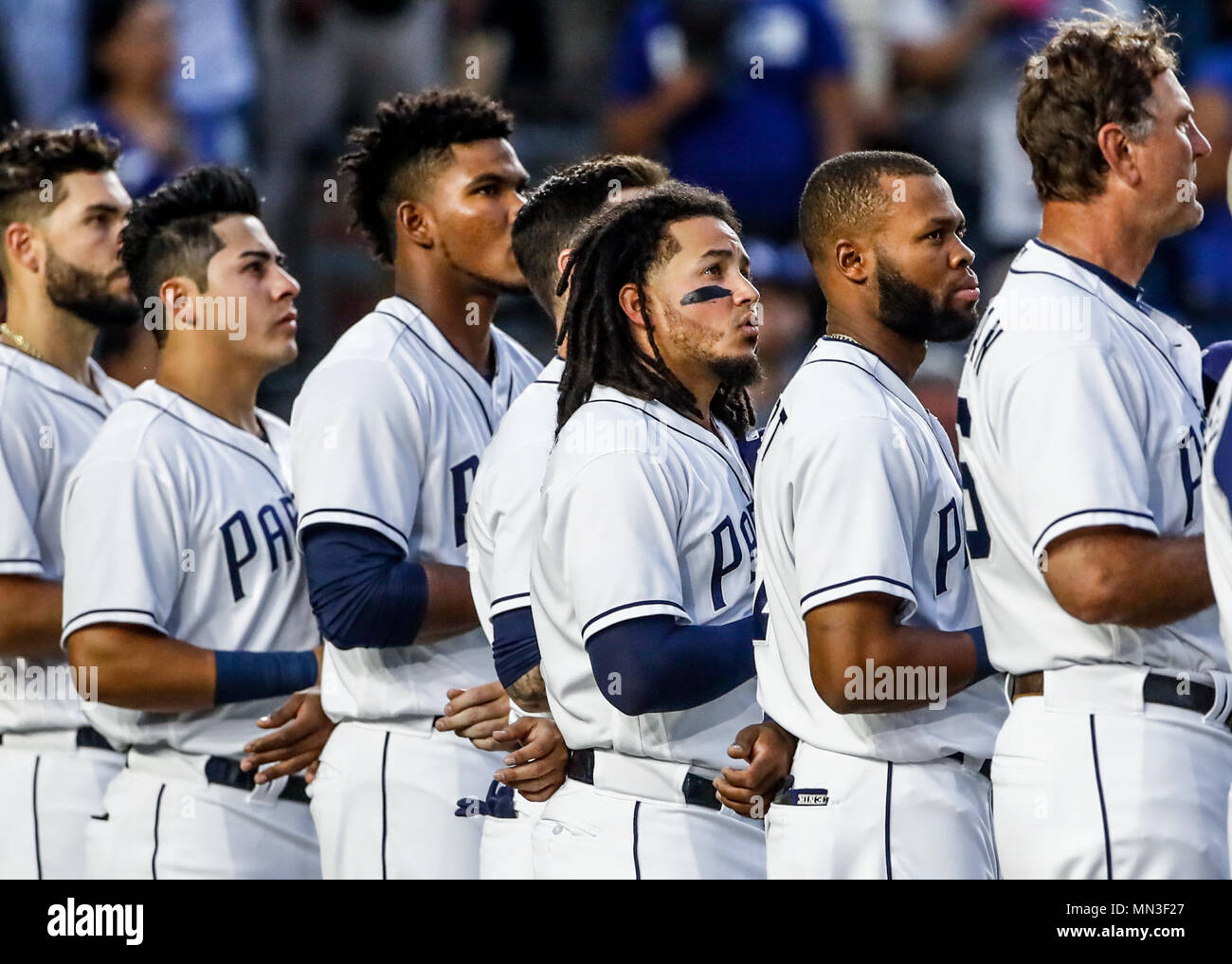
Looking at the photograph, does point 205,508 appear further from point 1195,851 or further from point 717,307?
point 1195,851

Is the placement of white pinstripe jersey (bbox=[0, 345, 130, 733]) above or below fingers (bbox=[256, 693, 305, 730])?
above

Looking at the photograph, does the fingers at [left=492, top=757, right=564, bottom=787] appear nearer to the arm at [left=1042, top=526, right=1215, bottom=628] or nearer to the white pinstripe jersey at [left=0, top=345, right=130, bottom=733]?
the arm at [left=1042, top=526, right=1215, bottom=628]

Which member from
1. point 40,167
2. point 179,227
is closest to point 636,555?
point 179,227

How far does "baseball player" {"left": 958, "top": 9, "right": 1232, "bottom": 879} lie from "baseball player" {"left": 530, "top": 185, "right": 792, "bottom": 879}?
0.42m

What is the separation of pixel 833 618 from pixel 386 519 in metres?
1.16

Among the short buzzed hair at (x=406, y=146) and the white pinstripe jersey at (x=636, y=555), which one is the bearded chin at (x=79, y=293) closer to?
the short buzzed hair at (x=406, y=146)

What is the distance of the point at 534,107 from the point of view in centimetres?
809

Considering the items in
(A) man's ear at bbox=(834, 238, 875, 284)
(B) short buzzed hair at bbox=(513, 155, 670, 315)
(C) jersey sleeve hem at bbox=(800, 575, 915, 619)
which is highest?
(B) short buzzed hair at bbox=(513, 155, 670, 315)

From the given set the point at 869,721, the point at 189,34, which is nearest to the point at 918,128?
the point at 189,34

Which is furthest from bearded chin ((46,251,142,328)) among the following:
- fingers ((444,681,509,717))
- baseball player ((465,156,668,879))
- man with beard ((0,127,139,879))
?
fingers ((444,681,509,717))

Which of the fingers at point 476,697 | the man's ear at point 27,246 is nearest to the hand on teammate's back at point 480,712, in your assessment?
the fingers at point 476,697

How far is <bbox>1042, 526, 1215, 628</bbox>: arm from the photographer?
286cm

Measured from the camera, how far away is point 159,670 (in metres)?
3.80

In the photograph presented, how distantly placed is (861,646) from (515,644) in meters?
0.79
